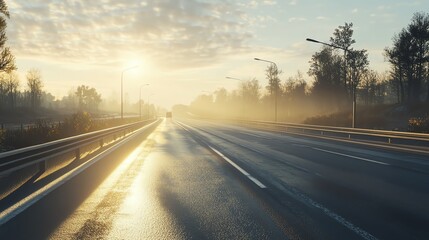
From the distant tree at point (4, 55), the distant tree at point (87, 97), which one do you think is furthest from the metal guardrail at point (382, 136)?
the distant tree at point (87, 97)

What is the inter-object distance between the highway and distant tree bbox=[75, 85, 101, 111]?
572 ft

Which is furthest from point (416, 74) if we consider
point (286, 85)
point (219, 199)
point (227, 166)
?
point (219, 199)

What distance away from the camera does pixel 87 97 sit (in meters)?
183

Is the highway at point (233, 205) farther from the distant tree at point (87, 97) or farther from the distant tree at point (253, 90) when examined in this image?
the distant tree at point (87, 97)

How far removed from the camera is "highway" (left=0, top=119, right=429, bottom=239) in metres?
5.04

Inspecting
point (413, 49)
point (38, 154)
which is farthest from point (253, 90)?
point (38, 154)

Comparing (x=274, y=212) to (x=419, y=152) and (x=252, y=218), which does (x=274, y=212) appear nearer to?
(x=252, y=218)

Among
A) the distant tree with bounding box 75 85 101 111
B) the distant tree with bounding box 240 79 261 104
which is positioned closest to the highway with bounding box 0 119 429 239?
the distant tree with bounding box 240 79 261 104

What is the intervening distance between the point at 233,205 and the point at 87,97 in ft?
615

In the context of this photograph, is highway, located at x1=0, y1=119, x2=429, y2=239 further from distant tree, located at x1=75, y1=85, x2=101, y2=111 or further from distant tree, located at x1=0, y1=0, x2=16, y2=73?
distant tree, located at x1=75, y1=85, x2=101, y2=111

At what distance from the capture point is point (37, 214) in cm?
591

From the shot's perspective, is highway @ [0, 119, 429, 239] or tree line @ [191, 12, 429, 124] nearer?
highway @ [0, 119, 429, 239]

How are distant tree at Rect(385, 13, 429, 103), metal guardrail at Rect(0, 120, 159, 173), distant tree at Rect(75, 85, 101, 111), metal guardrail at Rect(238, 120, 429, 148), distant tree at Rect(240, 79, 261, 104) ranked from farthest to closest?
distant tree at Rect(75, 85, 101, 111) → distant tree at Rect(240, 79, 261, 104) → distant tree at Rect(385, 13, 429, 103) → metal guardrail at Rect(238, 120, 429, 148) → metal guardrail at Rect(0, 120, 159, 173)

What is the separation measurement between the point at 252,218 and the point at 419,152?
1348 centimetres
